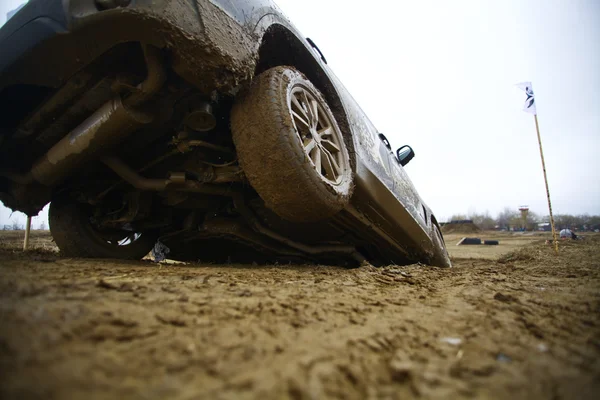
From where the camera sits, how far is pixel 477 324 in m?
0.93

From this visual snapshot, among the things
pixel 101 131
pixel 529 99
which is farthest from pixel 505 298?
pixel 529 99

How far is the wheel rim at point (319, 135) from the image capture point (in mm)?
1753

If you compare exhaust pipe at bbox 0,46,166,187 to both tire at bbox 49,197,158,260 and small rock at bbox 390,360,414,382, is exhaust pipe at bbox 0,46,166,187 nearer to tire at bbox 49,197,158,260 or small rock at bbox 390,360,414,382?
tire at bbox 49,197,158,260

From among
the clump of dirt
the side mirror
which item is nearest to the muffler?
the side mirror

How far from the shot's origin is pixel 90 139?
1542 mm

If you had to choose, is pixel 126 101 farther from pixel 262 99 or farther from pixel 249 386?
pixel 249 386

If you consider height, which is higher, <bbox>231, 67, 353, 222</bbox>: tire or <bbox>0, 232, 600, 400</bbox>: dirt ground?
<bbox>231, 67, 353, 222</bbox>: tire

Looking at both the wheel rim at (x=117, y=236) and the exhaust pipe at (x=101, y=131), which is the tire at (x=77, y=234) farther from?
the exhaust pipe at (x=101, y=131)

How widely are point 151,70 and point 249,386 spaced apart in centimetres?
134

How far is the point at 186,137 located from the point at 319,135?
2.72 ft

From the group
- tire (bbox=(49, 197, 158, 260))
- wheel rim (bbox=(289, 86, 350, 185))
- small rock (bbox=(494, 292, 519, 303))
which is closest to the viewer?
small rock (bbox=(494, 292, 519, 303))

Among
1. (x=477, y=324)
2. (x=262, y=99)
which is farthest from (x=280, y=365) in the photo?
(x=262, y=99)

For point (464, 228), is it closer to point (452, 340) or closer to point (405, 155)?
point (405, 155)

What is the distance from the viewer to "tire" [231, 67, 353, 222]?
1510 mm
